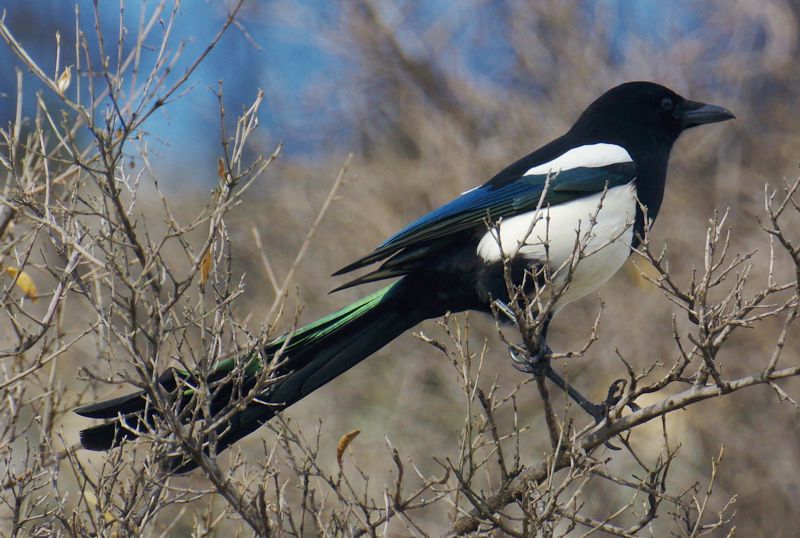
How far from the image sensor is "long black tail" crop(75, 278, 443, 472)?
2.74m

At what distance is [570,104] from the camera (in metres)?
6.55

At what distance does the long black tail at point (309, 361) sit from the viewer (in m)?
2.74

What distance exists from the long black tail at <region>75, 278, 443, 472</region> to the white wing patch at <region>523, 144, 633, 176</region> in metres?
0.62

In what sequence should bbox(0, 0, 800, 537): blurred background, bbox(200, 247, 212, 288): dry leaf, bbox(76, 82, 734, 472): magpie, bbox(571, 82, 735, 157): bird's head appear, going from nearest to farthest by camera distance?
bbox(200, 247, 212, 288): dry leaf → bbox(76, 82, 734, 472): magpie → bbox(571, 82, 735, 157): bird's head → bbox(0, 0, 800, 537): blurred background

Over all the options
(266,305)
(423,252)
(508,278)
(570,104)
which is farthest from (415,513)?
(508,278)

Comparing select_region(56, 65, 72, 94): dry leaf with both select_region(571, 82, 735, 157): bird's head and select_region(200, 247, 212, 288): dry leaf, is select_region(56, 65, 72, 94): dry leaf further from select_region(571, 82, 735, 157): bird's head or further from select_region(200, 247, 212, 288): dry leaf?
select_region(571, 82, 735, 157): bird's head

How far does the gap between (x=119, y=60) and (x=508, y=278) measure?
104 cm

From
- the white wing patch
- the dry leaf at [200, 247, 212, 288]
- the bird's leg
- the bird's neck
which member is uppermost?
the white wing patch

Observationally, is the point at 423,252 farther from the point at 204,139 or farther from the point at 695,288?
the point at 204,139

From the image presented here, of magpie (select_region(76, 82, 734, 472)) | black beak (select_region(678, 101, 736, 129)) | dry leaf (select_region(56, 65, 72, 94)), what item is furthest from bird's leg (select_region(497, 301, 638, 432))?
dry leaf (select_region(56, 65, 72, 94))

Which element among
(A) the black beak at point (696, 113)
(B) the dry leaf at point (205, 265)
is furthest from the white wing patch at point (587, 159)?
(B) the dry leaf at point (205, 265)

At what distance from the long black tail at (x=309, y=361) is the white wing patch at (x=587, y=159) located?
0.62 meters

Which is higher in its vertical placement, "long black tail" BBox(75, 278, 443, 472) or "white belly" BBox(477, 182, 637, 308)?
"white belly" BBox(477, 182, 637, 308)

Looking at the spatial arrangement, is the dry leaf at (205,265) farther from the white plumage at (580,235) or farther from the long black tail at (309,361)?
the white plumage at (580,235)
